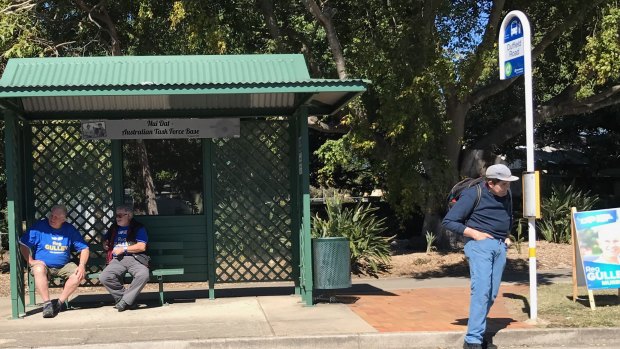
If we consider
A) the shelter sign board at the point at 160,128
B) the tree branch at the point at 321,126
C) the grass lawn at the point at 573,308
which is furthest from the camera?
the tree branch at the point at 321,126

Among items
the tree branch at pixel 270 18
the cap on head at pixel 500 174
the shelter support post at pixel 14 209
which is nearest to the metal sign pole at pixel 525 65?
the cap on head at pixel 500 174

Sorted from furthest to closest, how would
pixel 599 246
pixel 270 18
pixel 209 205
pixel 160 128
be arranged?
pixel 270 18
pixel 209 205
pixel 160 128
pixel 599 246

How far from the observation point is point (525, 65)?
844cm

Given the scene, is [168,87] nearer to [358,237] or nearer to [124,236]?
[124,236]

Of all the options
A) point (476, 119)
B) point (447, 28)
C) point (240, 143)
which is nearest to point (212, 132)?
point (240, 143)

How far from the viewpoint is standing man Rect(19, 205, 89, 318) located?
9289 millimetres

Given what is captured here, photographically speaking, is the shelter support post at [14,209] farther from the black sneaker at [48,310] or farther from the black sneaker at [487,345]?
the black sneaker at [487,345]

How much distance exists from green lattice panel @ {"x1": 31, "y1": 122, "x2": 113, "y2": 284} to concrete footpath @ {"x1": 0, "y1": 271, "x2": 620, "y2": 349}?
121 centimetres

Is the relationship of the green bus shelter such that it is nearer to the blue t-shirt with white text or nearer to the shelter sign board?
the shelter sign board

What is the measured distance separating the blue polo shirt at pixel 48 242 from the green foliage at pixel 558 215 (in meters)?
11.6

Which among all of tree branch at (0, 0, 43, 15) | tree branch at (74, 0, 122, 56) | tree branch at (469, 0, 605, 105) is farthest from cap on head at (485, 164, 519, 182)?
tree branch at (0, 0, 43, 15)

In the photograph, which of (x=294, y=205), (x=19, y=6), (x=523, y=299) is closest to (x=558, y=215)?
(x=523, y=299)

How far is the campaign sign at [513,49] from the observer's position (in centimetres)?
859

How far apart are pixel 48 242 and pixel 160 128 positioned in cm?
206
